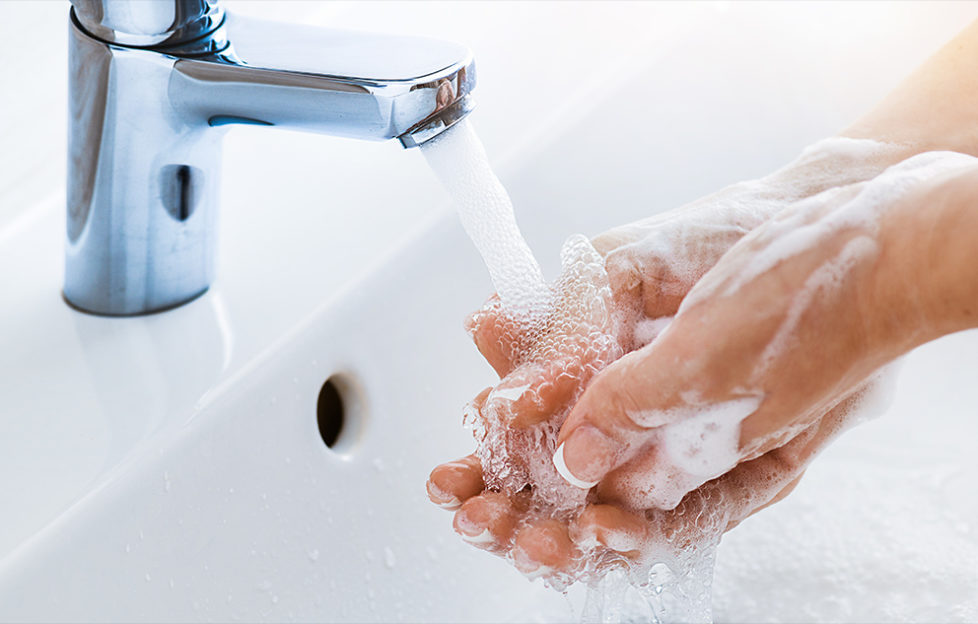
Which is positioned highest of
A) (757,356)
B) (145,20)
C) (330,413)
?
(145,20)

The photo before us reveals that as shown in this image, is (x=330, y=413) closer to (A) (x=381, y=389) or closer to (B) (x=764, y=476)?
(A) (x=381, y=389)

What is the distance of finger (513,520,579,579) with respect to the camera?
51 centimetres

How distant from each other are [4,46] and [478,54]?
38 cm

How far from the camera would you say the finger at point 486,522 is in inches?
20.7

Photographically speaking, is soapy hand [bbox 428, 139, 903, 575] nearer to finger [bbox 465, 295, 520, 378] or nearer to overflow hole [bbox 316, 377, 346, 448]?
finger [bbox 465, 295, 520, 378]

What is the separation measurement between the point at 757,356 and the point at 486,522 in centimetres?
16

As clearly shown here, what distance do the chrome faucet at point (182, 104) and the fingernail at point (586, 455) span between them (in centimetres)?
16

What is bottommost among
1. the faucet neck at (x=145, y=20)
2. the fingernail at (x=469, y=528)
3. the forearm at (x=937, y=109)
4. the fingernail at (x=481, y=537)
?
the fingernail at (x=481, y=537)

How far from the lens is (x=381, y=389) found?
27.5 inches

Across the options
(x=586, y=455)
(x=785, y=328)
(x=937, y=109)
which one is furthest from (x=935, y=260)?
(x=937, y=109)

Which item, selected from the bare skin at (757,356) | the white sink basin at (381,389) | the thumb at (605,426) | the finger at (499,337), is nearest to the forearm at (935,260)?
the bare skin at (757,356)

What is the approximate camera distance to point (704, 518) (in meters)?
0.56

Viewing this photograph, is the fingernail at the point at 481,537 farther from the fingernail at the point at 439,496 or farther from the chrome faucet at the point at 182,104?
the chrome faucet at the point at 182,104

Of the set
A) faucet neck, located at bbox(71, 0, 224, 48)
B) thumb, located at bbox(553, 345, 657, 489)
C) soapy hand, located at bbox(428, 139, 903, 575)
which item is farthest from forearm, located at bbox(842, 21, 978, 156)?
faucet neck, located at bbox(71, 0, 224, 48)
